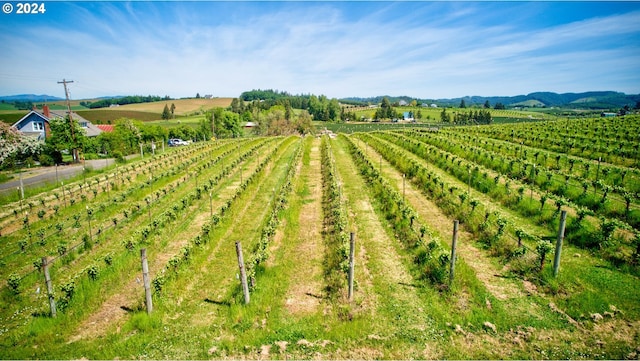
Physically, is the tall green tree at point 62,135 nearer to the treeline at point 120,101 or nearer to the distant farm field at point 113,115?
the distant farm field at point 113,115

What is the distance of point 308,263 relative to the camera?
12.1 meters

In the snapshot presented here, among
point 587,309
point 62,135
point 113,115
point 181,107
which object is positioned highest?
point 181,107

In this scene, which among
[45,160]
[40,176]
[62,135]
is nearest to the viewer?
[40,176]

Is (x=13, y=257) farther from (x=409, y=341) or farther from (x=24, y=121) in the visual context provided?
(x=24, y=121)

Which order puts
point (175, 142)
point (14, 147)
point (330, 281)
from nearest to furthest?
point (330, 281) → point (14, 147) → point (175, 142)

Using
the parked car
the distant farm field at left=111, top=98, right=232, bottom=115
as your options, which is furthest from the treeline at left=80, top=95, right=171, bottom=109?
the parked car

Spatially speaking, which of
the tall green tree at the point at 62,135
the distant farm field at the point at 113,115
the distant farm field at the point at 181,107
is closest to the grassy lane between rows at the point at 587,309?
the tall green tree at the point at 62,135

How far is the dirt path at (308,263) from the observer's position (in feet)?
31.0

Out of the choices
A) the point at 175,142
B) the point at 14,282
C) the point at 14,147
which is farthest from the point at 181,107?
the point at 14,282

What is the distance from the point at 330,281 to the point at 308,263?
5.71 feet

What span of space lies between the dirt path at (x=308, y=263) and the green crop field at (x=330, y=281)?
62mm

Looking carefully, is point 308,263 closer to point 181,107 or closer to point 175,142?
point 175,142

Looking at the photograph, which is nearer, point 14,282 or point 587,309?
point 587,309

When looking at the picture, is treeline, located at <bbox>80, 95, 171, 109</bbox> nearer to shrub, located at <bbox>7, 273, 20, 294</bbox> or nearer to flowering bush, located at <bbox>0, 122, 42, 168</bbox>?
flowering bush, located at <bbox>0, 122, 42, 168</bbox>
